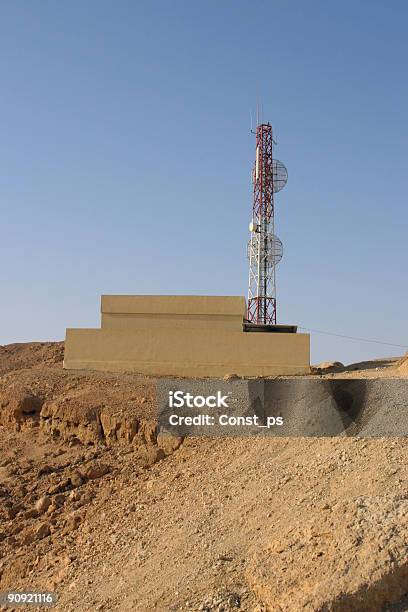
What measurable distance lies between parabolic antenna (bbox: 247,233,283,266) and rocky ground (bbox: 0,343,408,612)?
451 inches

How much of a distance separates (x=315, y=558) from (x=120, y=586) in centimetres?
342

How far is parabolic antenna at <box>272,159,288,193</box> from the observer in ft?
91.7

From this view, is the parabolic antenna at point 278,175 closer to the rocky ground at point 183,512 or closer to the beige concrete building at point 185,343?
the beige concrete building at point 185,343

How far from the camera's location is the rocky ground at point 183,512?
262 inches

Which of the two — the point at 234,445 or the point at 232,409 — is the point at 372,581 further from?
the point at 232,409

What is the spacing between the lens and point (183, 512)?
34.7ft

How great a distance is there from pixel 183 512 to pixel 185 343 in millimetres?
11202

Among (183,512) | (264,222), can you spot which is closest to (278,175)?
(264,222)

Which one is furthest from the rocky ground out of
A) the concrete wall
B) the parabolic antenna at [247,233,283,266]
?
the parabolic antenna at [247,233,283,266]

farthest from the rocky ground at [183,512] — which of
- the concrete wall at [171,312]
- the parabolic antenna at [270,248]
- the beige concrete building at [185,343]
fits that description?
the parabolic antenna at [270,248]

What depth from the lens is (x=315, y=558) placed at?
673cm

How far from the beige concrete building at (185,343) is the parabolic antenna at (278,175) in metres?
8.13

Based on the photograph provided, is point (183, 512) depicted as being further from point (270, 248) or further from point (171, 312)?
point (270, 248)

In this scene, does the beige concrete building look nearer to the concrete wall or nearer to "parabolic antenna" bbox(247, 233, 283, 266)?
the concrete wall
